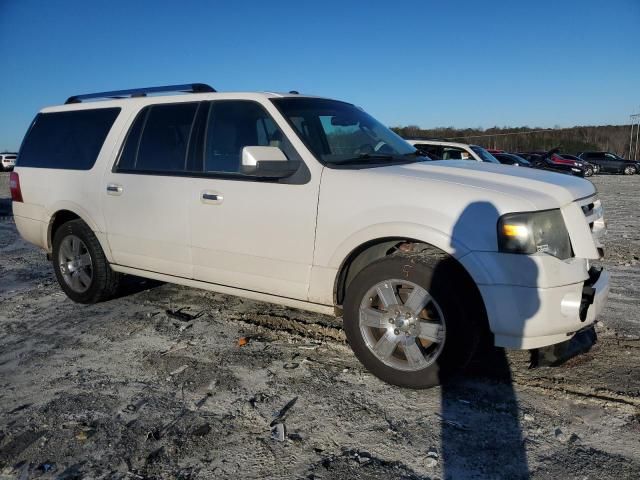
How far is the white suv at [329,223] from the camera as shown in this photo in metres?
2.96

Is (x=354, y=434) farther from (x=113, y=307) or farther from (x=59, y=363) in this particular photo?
(x=113, y=307)

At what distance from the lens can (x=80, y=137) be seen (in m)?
5.00

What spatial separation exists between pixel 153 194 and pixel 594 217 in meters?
3.36

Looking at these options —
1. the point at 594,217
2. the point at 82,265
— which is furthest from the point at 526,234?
the point at 82,265

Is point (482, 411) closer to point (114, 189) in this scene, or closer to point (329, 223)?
point (329, 223)

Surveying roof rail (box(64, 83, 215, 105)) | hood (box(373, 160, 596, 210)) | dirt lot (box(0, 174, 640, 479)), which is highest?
roof rail (box(64, 83, 215, 105))

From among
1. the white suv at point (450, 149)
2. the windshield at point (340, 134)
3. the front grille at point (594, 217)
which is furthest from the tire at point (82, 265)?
the white suv at point (450, 149)

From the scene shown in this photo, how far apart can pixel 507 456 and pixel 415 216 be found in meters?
1.40

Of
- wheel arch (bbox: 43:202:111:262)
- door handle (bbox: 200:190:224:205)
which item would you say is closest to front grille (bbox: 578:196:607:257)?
door handle (bbox: 200:190:224:205)

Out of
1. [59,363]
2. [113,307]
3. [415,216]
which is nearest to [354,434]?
[415,216]

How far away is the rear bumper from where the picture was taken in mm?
2883

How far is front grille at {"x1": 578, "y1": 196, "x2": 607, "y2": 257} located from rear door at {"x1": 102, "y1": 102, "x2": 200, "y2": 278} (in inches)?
113

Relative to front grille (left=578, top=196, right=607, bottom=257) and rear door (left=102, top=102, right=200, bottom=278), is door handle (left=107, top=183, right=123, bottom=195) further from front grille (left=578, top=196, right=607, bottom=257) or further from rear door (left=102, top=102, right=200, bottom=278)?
front grille (left=578, top=196, right=607, bottom=257)

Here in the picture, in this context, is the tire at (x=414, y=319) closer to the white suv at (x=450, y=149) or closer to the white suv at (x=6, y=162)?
the white suv at (x=450, y=149)
